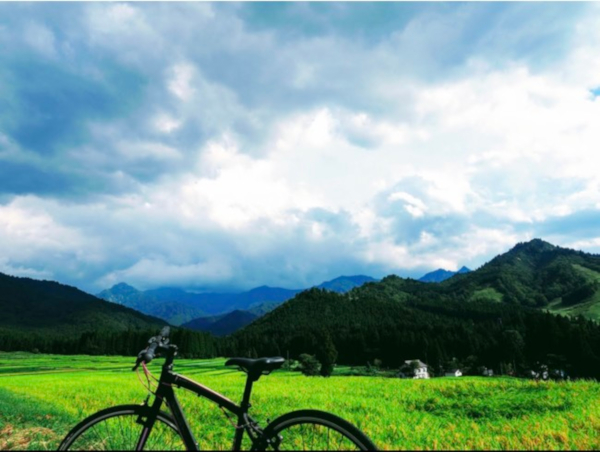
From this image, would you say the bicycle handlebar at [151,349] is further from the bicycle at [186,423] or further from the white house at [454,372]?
the white house at [454,372]

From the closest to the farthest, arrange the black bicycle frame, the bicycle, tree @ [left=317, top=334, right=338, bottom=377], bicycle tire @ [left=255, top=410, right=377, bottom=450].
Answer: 1. bicycle tire @ [left=255, top=410, right=377, bottom=450]
2. the bicycle
3. the black bicycle frame
4. tree @ [left=317, top=334, right=338, bottom=377]

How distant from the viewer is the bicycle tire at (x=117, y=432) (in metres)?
4.92

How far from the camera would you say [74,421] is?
9.74m

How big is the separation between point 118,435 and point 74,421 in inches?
200

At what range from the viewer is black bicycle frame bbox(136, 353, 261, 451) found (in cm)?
440

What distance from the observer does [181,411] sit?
4688 mm

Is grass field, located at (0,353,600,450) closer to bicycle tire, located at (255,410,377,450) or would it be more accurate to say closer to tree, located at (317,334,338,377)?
bicycle tire, located at (255,410,377,450)

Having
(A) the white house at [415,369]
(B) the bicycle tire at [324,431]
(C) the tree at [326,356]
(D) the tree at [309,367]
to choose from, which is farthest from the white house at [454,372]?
(B) the bicycle tire at [324,431]

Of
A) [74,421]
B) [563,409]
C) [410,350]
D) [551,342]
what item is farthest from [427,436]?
[410,350]

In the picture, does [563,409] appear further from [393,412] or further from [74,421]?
[74,421]

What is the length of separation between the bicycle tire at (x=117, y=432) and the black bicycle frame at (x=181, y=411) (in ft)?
0.40

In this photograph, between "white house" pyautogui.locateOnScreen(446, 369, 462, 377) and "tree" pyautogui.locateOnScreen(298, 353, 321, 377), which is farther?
"white house" pyautogui.locateOnScreen(446, 369, 462, 377)

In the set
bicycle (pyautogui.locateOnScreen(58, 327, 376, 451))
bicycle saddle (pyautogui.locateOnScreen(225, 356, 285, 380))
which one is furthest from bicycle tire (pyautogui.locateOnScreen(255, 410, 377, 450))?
bicycle saddle (pyautogui.locateOnScreen(225, 356, 285, 380))

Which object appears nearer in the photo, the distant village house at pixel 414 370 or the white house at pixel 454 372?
the distant village house at pixel 414 370
